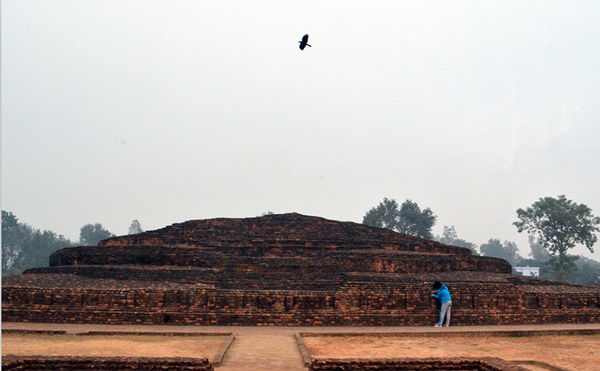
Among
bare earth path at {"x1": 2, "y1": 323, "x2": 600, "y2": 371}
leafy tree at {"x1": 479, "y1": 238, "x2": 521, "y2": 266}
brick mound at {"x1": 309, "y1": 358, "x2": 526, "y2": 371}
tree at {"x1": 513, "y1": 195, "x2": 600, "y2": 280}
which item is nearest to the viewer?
brick mound at {"x1": 309, "y1": 358, "x2": 526, "y2": 371}

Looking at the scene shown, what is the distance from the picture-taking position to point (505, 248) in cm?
12481

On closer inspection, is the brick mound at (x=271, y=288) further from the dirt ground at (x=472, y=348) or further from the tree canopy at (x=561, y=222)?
the tree canopy at (x=561, y=222)

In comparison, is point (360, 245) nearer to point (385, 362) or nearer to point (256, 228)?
point (256, 228)

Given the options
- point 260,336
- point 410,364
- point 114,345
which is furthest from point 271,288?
point 410,364

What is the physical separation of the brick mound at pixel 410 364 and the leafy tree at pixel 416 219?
52.7 m

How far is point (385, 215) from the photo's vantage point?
2447 inches

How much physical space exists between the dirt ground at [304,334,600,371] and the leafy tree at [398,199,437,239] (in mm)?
47655

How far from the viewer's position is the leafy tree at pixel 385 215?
61222 millimetres

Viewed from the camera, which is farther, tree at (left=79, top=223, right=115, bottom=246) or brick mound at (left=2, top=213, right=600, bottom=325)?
tree at (left=79, top=223, right=115, bottom=246)

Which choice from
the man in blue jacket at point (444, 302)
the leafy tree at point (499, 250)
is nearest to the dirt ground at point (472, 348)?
the man in blue jacket at point (444, 302)

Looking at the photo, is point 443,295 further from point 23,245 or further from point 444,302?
point 23,245

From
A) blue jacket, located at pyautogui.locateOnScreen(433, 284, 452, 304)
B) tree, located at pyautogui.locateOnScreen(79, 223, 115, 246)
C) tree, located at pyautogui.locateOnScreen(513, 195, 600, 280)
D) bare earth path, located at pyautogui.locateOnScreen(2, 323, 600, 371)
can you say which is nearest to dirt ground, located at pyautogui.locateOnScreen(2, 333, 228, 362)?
bare earth path, located at pyautogui.locateOnScreen(2, 323, 600, 371)

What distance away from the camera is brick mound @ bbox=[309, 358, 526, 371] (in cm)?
706

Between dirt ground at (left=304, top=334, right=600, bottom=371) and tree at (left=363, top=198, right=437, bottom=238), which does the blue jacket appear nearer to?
dirt ground at (left=304, top=334, right=600, bottom=371)
